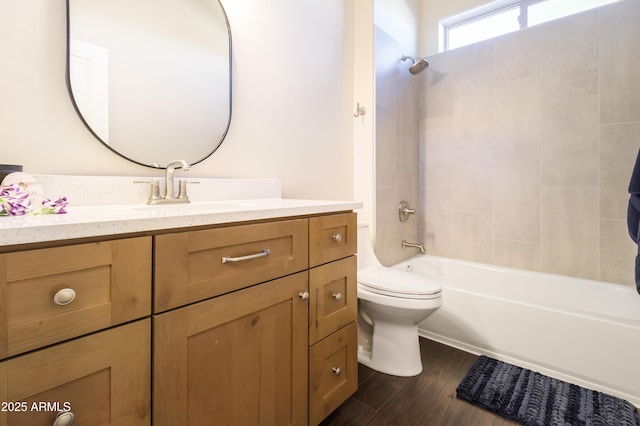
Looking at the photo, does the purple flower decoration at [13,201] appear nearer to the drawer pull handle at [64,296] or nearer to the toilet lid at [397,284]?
the drawer pull handle at [64,296]

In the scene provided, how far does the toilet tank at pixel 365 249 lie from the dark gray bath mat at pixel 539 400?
2.60ft

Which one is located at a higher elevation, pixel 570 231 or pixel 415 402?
pixel 570 231

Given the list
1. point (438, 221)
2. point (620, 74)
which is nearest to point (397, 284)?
point (438, 221)

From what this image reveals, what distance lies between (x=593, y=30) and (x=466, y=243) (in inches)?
64.6

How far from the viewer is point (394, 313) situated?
154 centimetres

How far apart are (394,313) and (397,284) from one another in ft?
0.48

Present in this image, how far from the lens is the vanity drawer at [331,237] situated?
1062mm

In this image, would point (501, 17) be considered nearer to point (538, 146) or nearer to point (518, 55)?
point (518, 55)

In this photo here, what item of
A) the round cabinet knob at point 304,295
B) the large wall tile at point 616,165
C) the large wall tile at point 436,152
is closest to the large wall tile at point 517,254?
the large wall tile at point 616,165

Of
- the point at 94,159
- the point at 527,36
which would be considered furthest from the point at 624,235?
the point at 94,159

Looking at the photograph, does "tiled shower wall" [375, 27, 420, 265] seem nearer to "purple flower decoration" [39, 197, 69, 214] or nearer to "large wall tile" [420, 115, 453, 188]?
"large wall tile" [420, 115, 453, 188]

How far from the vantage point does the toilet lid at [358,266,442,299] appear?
1494 mm

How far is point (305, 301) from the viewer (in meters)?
1.02

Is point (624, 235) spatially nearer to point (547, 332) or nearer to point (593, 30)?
point (547, 332)
